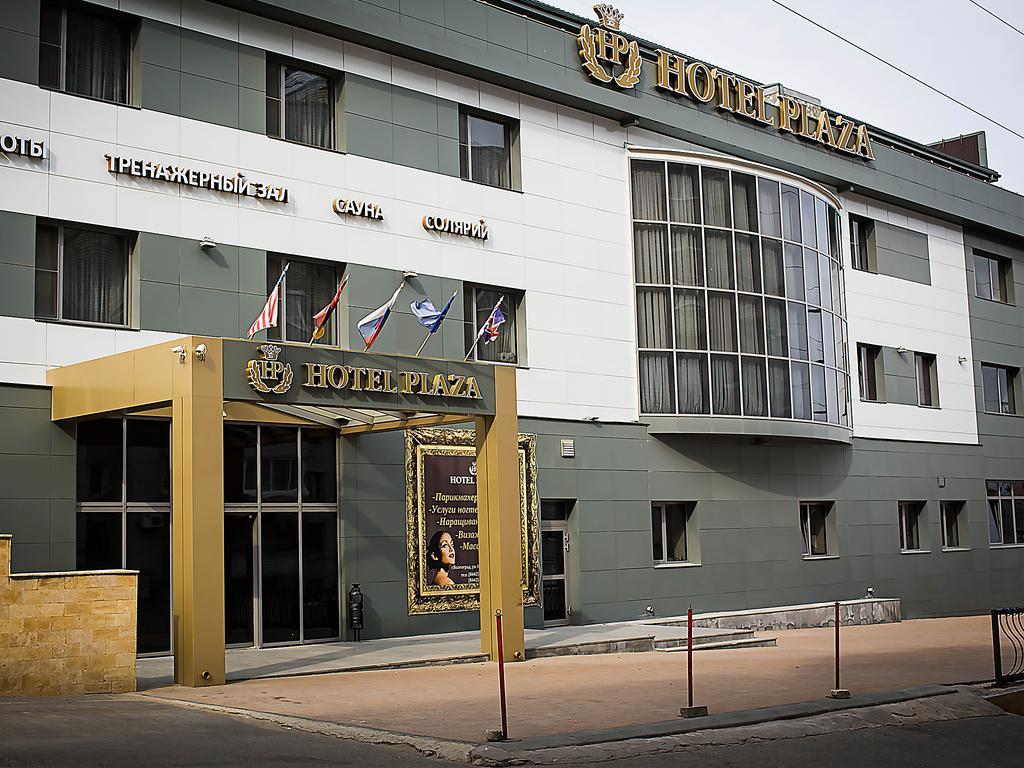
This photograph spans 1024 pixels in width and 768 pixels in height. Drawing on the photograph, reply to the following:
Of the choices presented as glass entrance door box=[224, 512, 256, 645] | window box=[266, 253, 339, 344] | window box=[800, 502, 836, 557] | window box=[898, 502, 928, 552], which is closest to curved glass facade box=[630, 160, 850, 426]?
window box=[800, 502, 836, 557]

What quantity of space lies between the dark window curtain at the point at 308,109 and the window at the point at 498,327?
420cm

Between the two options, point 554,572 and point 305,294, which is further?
point 554,572

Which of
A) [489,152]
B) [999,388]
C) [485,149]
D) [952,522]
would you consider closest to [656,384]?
[489,152]

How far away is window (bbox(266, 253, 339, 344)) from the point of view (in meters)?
20.4

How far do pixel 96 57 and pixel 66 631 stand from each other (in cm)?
953

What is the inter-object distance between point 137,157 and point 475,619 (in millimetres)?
10398

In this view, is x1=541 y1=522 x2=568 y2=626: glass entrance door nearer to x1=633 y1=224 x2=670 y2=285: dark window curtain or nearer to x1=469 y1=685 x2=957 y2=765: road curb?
x1=633 y1=224 x2=670 y2=285: dark window curtain

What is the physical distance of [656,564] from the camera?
84.7 ft

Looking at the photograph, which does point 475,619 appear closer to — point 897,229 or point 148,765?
point 148,765

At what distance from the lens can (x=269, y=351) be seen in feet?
51.4

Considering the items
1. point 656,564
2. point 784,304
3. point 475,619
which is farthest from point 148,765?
point 784,304

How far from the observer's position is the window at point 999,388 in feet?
124

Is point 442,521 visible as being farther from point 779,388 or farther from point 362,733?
point 362,733

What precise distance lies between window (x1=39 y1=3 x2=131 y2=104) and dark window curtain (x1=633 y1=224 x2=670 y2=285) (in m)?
11.8
